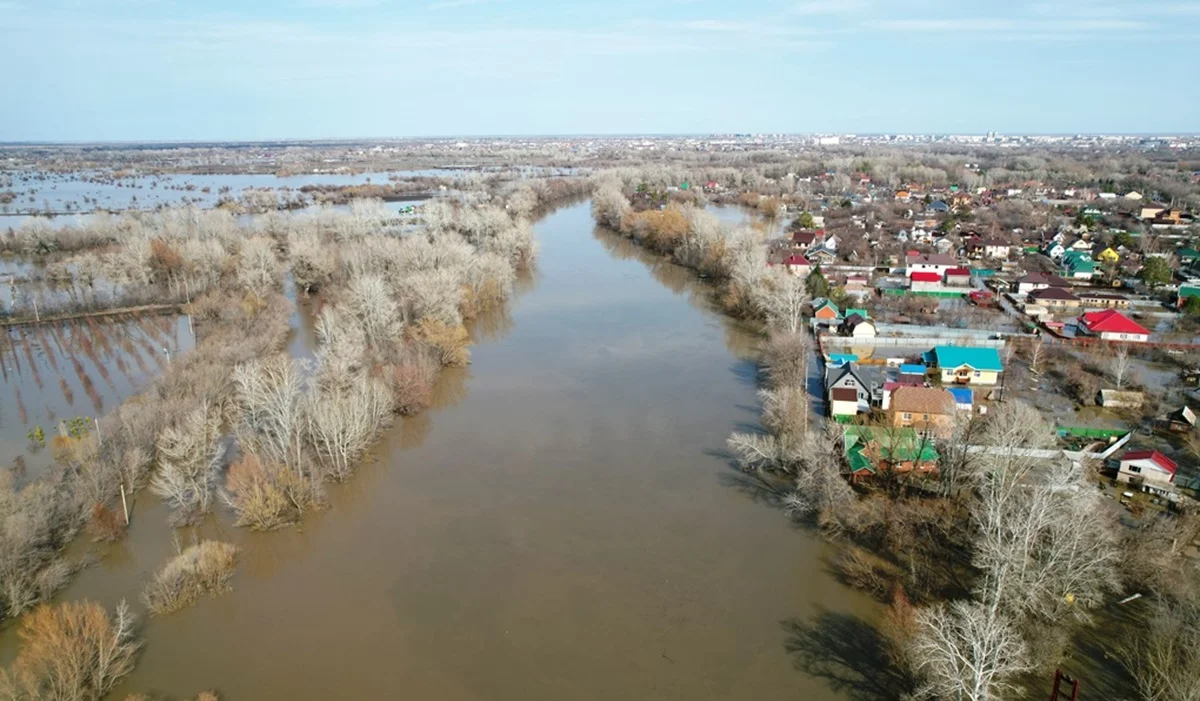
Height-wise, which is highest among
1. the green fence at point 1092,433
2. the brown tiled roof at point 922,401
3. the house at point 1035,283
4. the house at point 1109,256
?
the house at point 1109,256

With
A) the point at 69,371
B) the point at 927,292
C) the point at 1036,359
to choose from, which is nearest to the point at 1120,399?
the point at 1036,359

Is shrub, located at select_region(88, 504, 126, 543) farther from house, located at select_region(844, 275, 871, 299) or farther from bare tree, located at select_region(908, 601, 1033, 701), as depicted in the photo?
house, located at select_region(844, 275, 871, 299)

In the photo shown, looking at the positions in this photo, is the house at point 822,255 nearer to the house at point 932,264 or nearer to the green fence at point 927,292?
the house at point 932,264

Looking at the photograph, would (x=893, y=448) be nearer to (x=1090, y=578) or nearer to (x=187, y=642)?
(x=1090, y=578)

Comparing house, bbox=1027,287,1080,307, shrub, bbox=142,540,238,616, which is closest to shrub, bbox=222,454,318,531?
shrub, bbox=142,540,238,616

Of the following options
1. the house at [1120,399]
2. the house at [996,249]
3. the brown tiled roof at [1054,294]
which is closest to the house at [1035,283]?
the brown tiled roof at [1054,294]

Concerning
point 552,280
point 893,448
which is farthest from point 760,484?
point 552,280

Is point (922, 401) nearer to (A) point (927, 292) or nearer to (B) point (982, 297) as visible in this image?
(B) point (982, 297)
